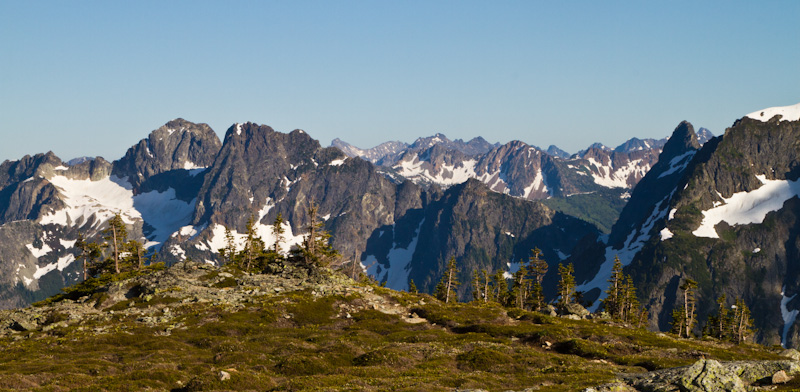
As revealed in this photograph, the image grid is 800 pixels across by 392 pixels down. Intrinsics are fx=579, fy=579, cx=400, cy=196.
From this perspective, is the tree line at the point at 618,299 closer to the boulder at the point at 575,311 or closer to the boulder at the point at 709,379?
the boulder at the point at 575,311

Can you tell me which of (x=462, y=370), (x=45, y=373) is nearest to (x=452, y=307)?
(x=462, y=370)

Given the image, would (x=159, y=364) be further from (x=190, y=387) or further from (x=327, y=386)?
(x=327, y=386)

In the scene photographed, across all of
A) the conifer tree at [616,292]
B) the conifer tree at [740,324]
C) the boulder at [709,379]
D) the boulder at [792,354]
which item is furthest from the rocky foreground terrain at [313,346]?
the conifer tree at [740,324]

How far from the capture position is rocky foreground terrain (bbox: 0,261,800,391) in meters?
35.8

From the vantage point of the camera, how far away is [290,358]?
45969 mm

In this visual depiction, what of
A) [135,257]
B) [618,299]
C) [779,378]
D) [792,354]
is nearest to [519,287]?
[618,299]

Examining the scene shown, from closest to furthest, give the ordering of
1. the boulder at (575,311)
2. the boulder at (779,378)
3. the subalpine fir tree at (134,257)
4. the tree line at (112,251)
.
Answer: the boulder at (779,378), the tree line at (112,251), the boulder at (575,311), the subalpine fir tree at (134,257)

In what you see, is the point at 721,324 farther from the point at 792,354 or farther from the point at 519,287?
the point at 792,354

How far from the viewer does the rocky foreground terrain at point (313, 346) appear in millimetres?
35781

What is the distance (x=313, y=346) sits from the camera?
184 ft

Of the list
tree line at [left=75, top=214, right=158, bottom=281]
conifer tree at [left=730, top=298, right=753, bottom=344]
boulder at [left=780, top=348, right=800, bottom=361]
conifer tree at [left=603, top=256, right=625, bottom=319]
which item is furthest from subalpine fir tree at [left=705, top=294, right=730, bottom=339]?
tree line at [left=75, top=214, right=158, bottom=281]

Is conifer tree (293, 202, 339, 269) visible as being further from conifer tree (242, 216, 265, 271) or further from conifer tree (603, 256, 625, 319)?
conifer tree (603, 256, 625, 319)

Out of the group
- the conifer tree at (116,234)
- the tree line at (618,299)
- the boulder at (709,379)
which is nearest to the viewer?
the boulder at (709,379)

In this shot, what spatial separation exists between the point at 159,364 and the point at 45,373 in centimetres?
759
